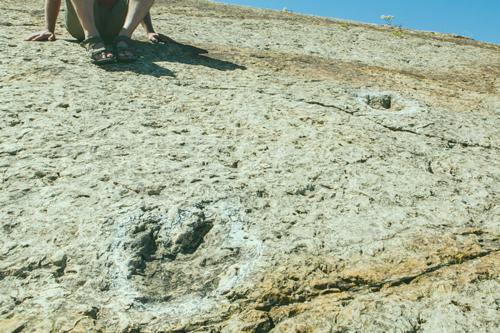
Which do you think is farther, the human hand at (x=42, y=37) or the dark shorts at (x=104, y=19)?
the dark shorts at (x=104, y=19)

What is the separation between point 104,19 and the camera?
7309mm

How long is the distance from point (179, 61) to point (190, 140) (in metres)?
2.59

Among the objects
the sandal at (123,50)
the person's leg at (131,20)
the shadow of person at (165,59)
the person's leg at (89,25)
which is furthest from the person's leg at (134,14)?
the person's leg at (89,25)

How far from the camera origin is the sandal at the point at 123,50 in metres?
6.58

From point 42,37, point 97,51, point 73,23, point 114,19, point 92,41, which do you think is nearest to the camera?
point 97,51

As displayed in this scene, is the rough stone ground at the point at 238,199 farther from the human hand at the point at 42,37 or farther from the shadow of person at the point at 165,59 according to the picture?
the human hand at the point at 42,37

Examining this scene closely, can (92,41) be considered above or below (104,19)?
below

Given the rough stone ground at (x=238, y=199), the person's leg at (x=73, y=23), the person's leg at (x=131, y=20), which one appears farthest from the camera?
the person's leg at (x=73, y=23)

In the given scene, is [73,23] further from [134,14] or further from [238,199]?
[238,199]

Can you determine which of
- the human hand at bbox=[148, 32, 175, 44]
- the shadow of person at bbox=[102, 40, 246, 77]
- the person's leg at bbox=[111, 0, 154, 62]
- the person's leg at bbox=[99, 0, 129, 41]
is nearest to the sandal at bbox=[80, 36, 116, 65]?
the shadow of person at bbox=[102, 40, 246, 77]

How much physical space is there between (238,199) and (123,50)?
3.59 m

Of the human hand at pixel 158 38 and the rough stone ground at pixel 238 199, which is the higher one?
the human hand at pixel 158 38

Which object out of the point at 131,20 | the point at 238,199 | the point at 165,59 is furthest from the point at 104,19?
the point at 238,199

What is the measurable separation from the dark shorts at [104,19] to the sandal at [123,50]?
38cm
